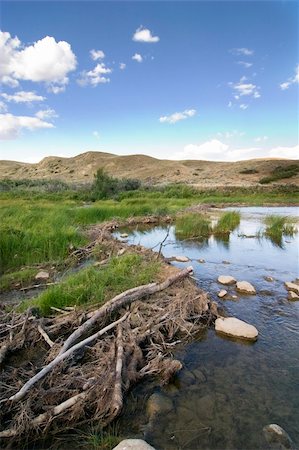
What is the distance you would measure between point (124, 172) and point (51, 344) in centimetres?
7859

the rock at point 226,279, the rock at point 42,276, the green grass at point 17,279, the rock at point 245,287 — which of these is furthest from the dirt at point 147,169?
the green grass at point 17,279

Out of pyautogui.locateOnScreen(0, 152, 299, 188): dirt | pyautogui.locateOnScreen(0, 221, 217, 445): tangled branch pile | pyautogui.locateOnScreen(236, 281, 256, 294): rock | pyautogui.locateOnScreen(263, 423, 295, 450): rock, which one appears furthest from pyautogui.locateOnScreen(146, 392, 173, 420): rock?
pyautogui.locateOnScreen(0, 152, 299, 188): dirt

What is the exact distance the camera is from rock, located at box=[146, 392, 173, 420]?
3.79 metres

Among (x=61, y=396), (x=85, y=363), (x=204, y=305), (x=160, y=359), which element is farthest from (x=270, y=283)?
(x=61, y=396)

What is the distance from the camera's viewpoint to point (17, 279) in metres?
8.21

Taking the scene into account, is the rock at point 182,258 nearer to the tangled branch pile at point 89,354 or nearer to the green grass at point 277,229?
the tangled branch pile at point 89,354

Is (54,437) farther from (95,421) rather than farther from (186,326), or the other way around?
(186,326)

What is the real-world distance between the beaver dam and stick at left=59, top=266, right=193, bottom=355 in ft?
0.07

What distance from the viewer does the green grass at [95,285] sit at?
5.98m

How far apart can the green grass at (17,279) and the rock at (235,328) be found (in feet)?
16.0

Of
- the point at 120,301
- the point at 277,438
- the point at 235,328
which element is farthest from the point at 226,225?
the point at 277,438

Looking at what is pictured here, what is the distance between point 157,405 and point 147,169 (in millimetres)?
77677

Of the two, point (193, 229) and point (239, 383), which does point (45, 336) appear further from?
point (193, 229)

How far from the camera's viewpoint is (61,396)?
3703 millimetres
